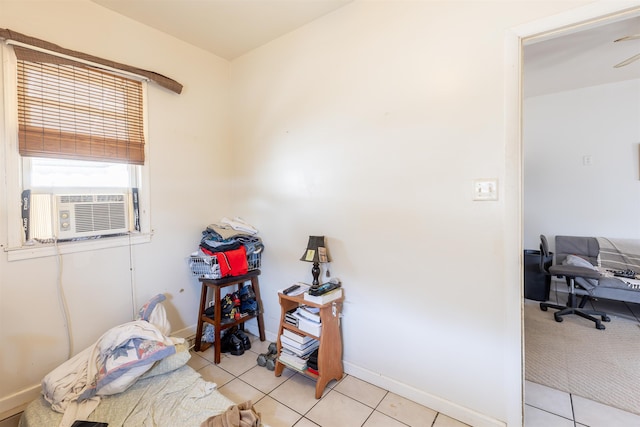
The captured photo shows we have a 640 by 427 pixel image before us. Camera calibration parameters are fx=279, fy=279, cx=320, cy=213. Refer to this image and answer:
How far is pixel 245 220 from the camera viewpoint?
2732 millimetres

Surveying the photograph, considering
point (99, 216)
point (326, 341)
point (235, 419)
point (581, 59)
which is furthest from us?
point (581, 59)

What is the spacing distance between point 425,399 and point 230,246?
1.75 metres

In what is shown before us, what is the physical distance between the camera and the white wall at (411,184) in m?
1.49

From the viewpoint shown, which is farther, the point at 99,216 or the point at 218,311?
the point at 218,311

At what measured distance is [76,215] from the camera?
6.13 feet

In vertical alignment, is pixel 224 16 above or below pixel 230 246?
above

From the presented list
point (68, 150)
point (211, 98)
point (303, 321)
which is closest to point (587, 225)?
point (303, 321)

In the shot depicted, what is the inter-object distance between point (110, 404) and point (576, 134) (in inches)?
212

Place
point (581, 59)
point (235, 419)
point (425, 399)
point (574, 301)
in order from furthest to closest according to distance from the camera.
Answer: point (574, 301) < point (581, 59) < point (425, 399) < point (235, 419)

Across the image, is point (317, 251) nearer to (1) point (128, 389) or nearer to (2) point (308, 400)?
(2) point (308, 400)

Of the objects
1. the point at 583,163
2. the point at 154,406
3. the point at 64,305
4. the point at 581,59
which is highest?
the point at 581,59

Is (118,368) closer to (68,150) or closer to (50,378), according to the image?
(50,378)

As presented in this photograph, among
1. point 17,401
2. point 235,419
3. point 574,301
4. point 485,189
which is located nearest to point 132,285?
point 17,401

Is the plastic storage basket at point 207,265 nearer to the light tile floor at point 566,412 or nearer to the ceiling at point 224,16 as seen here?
the ceiling at point 224,16
